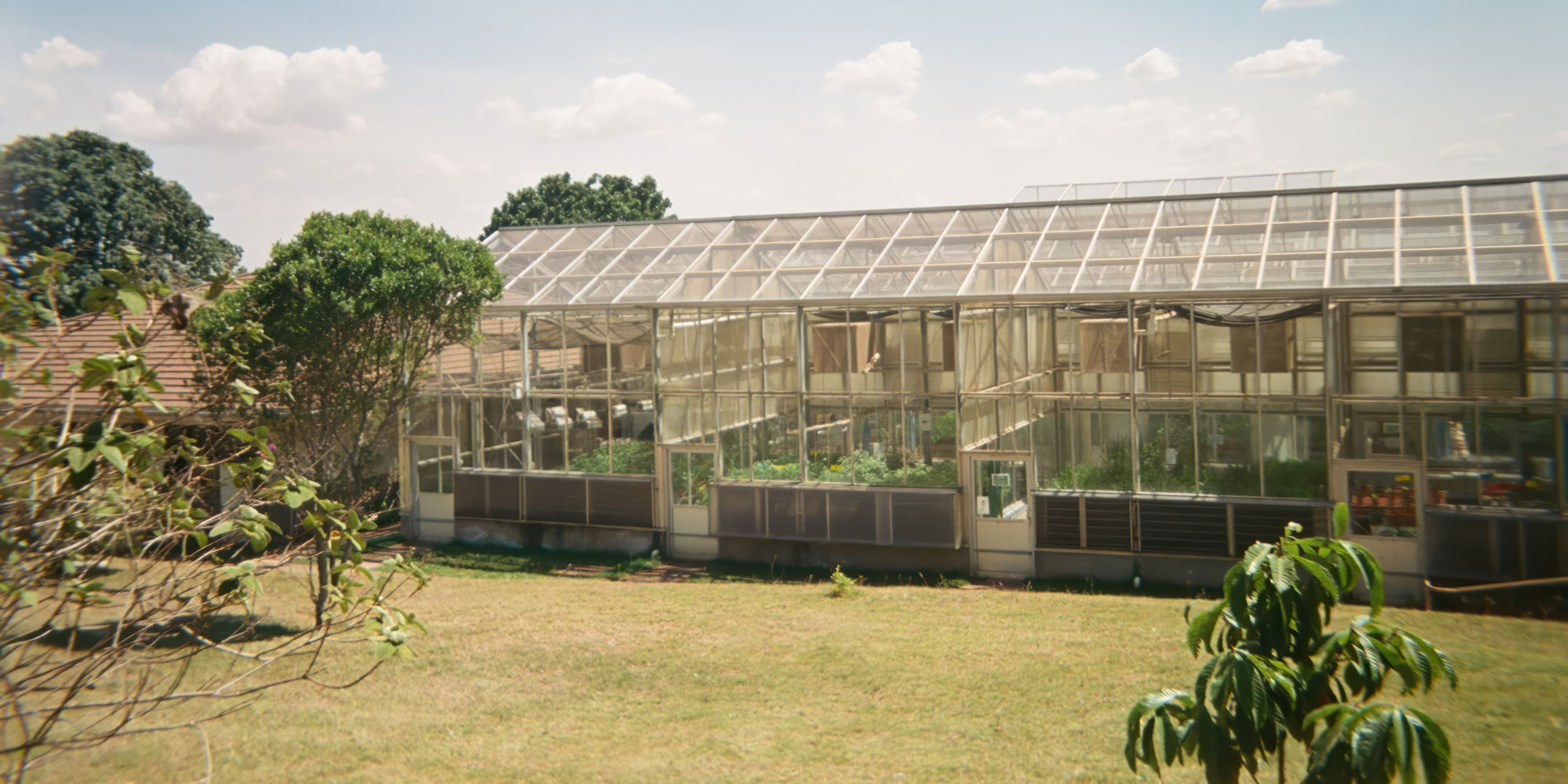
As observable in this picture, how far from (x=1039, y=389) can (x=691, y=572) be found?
7.92 metres

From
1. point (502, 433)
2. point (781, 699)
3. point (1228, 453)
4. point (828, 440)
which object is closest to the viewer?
point (781, 699)

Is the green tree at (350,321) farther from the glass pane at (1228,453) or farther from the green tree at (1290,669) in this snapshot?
the green tree at (1290,669)

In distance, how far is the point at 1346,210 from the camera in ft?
66.2

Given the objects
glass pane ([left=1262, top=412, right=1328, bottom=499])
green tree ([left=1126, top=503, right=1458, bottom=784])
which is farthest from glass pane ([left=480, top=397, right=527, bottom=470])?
green tree ([left=1126, top=503, right=1458, bottom=784])

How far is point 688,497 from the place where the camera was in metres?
21.9

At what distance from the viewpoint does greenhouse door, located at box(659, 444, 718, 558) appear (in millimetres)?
21672

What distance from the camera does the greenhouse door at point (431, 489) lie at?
24047 millimetres

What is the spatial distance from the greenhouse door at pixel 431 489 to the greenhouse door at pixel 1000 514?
12271 mm

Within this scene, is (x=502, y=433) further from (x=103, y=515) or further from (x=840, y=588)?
(x=103, y=515)

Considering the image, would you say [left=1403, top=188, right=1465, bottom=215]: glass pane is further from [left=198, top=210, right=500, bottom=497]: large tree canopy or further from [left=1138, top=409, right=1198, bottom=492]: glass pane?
[left=198, top=210, right=500, bottom=497]: large tree canopy

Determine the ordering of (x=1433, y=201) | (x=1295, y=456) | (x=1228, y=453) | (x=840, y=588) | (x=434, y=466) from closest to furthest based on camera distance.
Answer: (x=1295, y=456), (x=1228, y=453), (x=840, y=588), (x=1433, y=201), (x=434, y=466)

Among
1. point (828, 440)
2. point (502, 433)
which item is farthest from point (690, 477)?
point (502, 433)

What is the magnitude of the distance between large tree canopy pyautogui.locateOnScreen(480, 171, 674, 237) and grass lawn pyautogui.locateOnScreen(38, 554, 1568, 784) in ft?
108

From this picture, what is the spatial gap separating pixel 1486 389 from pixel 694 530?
14537 mm
